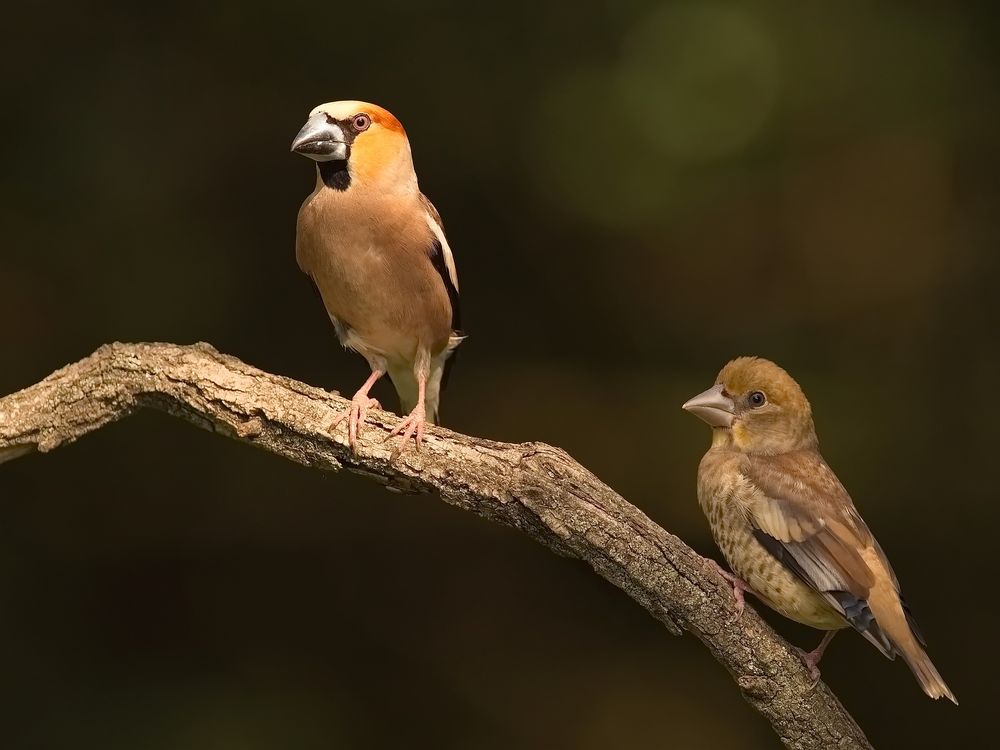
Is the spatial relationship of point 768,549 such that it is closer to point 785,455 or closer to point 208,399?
point 785,455

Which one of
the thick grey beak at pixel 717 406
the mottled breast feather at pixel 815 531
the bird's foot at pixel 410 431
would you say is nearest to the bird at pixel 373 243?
the bird's foot at pixel 410 431

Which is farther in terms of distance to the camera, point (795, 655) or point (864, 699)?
point (864, 699)

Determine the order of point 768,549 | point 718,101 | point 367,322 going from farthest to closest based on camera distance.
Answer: point 718,101, point 367,322, point 768,549

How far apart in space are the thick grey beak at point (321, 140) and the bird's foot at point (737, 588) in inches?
42.9

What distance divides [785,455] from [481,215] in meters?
2.13

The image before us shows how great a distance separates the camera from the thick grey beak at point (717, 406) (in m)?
2.47

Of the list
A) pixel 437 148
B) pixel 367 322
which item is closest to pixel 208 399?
pixel 367 322

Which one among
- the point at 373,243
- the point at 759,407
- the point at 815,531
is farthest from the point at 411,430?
the point at 815,531

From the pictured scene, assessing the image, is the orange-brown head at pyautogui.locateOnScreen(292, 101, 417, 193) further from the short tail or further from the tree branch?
the short tail

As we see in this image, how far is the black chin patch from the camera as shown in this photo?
101 inches

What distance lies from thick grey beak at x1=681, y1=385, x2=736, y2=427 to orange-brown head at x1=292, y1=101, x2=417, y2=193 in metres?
0.79

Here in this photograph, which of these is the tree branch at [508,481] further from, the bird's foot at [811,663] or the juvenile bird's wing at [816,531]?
the juvenile bird's wing at [816,531]

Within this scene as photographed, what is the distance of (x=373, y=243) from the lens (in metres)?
2.62

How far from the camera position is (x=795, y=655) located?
7.71 ft
